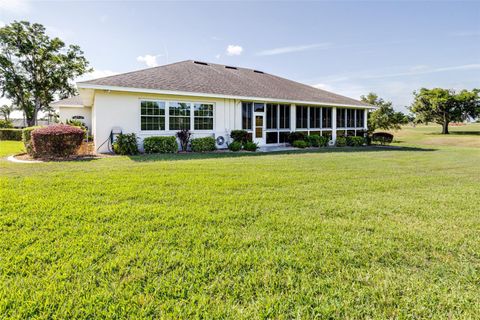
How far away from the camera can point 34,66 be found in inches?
1421

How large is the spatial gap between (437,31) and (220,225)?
2192 cm

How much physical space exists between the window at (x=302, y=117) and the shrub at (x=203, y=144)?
8.11 meters

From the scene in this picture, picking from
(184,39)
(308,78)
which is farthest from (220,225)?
(308,78)

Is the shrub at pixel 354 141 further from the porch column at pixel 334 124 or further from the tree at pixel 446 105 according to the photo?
the tree at pixel 446 105

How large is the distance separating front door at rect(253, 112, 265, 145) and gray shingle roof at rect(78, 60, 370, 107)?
144 cm

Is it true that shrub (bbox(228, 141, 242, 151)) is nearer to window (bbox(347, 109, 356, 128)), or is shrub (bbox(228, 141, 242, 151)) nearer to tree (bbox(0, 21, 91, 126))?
window (bbox(347, 109, 356, 128))

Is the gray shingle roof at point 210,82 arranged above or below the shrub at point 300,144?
above

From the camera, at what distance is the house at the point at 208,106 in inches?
525

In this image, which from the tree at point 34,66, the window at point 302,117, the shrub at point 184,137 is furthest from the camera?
the tree at point 34,66

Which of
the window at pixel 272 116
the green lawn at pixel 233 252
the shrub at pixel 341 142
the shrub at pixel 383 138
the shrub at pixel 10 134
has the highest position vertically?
the window at pixel 272 116

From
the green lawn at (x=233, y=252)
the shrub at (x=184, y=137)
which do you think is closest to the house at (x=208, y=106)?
the shrub at (x=184, y=137)

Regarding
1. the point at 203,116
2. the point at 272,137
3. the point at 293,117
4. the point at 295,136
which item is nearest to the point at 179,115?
the point at 203,116

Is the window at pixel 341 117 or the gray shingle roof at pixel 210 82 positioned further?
the window at pixel 341 117

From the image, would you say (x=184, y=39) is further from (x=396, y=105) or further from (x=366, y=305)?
(x=396, y=105)
